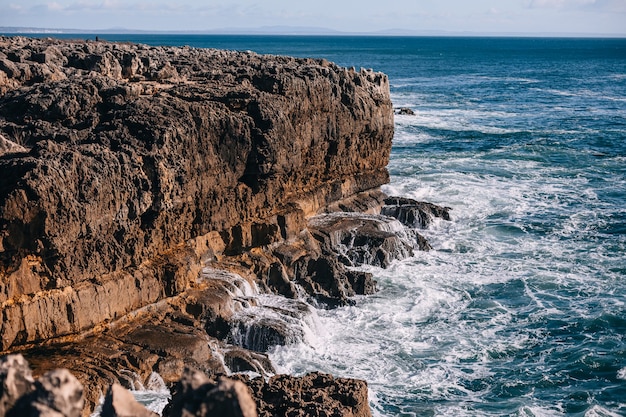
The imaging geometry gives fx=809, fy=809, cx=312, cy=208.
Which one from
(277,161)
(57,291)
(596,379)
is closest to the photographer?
(57,291)

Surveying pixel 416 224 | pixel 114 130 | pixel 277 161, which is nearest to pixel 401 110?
pixel 416 224

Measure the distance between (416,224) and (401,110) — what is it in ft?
124

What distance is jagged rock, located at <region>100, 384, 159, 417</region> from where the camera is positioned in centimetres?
945

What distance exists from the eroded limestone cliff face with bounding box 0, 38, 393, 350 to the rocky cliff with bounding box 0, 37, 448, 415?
59mm

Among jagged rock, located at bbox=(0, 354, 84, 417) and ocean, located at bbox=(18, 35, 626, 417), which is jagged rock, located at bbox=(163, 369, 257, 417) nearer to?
jagged rock, located at bbox=(0, 354, 84, 417)

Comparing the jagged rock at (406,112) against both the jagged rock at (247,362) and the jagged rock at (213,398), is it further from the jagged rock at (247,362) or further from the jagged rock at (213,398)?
the jagged rock at (213,398)

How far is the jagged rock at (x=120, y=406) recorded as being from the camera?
945cm

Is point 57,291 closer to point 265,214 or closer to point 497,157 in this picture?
point 265,214

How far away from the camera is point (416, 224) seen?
134ft

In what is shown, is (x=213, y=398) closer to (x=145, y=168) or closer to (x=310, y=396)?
(x=310, y=396)

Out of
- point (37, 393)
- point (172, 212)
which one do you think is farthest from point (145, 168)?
point (37, 393)

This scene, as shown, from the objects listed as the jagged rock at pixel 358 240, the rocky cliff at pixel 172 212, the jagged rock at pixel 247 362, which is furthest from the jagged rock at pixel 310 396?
the jagged rock at pixel 358 240

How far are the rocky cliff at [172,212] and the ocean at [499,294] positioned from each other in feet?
7.14

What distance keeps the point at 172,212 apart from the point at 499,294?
44.9 ft
